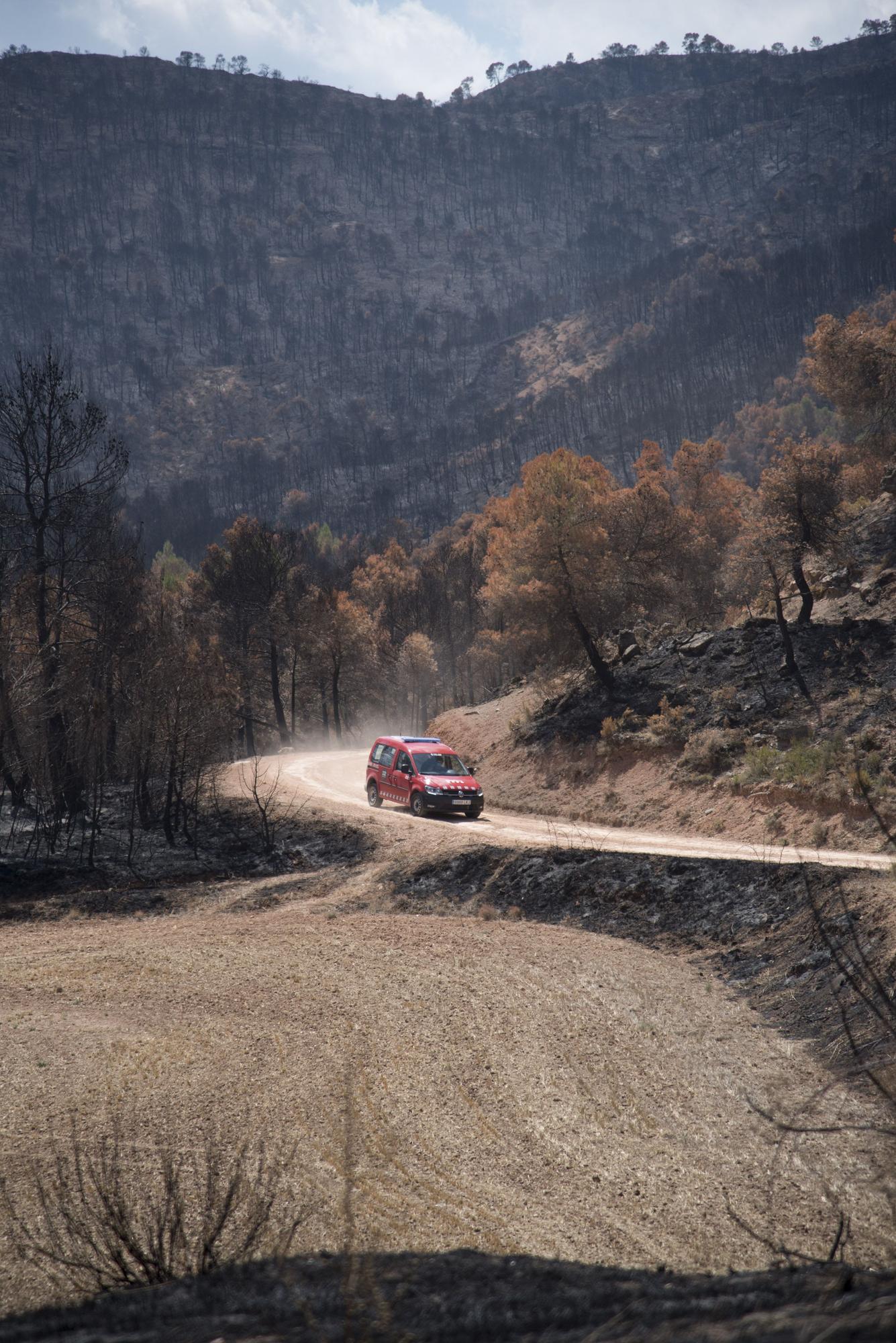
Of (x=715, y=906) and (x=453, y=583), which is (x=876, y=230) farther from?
(x=715, y=906)

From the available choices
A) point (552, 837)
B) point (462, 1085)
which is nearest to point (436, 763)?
point (552, 837)

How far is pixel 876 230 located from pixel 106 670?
20029cm

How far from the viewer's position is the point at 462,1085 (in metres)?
8.12

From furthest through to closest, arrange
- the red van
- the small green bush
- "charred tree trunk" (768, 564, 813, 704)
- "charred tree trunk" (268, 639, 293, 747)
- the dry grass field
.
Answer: "charred tree trunk" (268, 639, 293, 747)
"charred tree trunk" (768, 564, 813, 704)
the red van
the small green bush
the dry grass field

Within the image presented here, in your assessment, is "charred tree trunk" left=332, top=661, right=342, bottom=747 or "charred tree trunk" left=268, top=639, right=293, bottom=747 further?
"charred tree trunk" left=332, top=661, right=342, bottom=747

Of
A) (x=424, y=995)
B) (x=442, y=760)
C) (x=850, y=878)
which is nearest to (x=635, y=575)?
(x=442, y=760)

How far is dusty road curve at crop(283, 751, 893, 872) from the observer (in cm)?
1505

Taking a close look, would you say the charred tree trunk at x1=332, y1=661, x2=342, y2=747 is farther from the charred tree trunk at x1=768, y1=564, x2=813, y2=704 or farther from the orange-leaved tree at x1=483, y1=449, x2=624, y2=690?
the charred tree trunk at x1=768, y1=564, x2=813, y2=704

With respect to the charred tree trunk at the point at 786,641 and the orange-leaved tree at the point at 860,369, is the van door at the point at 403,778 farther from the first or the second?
the orange-leaved tree at the point at 860,369

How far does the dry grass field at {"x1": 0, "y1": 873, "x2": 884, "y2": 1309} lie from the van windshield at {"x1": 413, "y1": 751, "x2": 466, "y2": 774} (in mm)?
11114

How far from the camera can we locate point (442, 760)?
80.6ft

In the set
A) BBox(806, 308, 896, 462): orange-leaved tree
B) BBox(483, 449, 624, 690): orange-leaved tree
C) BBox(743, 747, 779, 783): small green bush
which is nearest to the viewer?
BBox(743, 747, 779, 783): small green bush

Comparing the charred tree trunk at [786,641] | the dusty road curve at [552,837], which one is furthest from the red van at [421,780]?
the charred tree trunk at [786,641]

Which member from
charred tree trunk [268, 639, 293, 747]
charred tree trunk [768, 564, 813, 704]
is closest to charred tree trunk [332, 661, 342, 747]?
charred tree trunk [268, 639, 293, 747]
